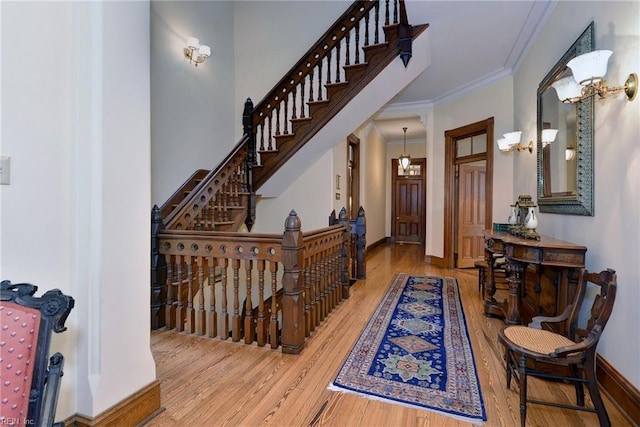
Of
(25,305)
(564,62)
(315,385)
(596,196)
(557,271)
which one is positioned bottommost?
(315,385)

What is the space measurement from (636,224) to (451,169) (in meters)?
4.36

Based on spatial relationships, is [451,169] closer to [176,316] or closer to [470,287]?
[470,287]

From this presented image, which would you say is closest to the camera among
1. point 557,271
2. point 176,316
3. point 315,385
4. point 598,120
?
point 315,385

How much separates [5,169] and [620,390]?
132 inches

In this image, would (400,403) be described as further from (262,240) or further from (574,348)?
(262,240)

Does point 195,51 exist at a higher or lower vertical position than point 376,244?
higher

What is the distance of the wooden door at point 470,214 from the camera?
601 centimetres

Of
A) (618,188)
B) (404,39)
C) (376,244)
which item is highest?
(404,39)

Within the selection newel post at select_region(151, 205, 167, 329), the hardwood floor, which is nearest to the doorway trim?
the hardwood floor

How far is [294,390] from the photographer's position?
2.03m

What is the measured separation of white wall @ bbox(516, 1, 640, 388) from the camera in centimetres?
186

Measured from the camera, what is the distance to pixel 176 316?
2.96 meters

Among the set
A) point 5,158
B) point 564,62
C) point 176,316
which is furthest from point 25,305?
point 564,62

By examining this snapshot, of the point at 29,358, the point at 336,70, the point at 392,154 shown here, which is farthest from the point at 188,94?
the point at 392,154
